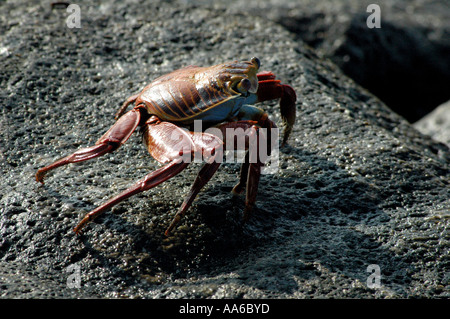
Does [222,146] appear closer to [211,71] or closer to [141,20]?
[211,71]
